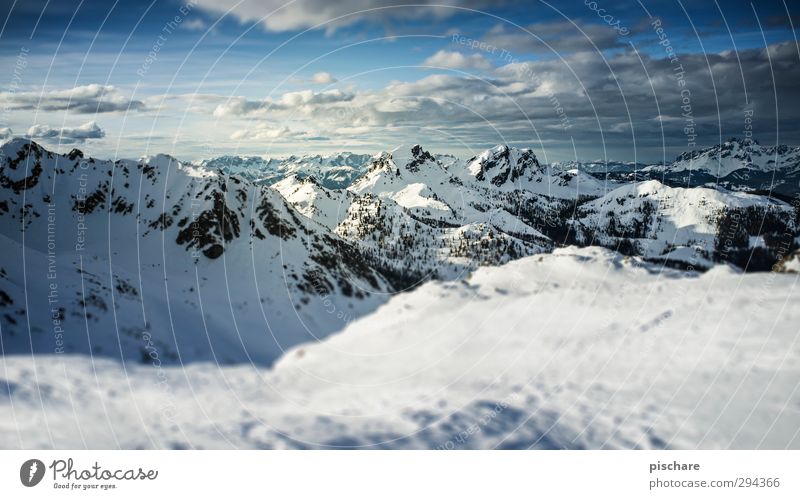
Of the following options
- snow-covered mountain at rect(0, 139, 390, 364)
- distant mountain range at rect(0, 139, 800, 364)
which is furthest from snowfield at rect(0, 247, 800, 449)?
snow-covered mountain at rect(0, 139, 390, 364)

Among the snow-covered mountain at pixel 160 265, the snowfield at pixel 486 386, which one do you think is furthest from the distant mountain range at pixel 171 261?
the snowfield at pixel 486 386

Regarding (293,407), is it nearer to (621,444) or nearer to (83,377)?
(83,377)

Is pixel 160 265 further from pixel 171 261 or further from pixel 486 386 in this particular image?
pixel 486 386

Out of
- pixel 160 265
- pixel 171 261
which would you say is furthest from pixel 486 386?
pixel 171 261

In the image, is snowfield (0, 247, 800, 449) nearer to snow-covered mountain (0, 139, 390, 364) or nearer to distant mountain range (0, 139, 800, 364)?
distant mountain range (0, 139, 800, 364)
